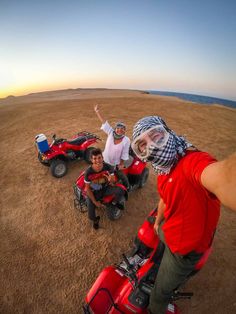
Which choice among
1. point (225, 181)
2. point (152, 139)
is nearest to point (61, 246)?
point (152, 139)

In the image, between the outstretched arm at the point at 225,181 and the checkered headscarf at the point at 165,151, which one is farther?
the checkered headscarf at the point at 165,151

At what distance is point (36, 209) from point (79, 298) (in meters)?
2.65

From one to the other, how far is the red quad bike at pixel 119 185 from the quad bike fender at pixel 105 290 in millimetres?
1676

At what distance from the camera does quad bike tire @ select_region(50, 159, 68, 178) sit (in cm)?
605

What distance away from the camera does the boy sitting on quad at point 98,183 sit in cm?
396

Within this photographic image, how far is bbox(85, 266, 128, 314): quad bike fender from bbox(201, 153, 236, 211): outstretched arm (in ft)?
6.79

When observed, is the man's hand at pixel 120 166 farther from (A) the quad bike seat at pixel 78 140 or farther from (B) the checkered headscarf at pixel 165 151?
(B) the checkered headscarf at pixel 165 151

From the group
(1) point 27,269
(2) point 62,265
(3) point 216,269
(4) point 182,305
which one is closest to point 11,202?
(1) point 27,269

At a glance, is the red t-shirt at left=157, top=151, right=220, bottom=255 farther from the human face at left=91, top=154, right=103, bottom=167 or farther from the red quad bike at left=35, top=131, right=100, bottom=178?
the red quad bike at left=35, top=131, right=100, bottom=178

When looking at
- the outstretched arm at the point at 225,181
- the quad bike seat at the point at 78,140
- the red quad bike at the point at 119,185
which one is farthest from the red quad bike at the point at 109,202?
the outstretched arm at the point at 225,181

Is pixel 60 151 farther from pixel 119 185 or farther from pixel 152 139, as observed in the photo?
pixel 152 139

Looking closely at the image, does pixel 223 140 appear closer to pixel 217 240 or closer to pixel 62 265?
pixel 217 240

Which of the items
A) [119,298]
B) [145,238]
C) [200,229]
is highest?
[200,229]

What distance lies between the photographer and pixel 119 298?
2439mm
